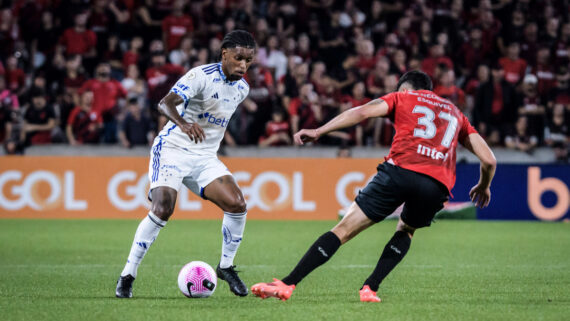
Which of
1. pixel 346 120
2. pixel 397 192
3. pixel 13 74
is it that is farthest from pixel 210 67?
pixel 13 74

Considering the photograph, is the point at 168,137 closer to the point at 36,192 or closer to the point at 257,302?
the point at 257,302

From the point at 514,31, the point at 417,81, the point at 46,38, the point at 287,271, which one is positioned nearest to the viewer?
the point at 417,81

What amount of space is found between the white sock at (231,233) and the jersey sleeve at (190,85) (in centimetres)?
110

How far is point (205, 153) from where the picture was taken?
7527mm

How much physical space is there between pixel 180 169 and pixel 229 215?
1.96ft

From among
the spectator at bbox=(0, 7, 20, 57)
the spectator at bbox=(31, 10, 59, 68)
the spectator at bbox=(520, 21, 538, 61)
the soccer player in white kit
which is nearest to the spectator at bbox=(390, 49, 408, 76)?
the spectator at bbox=(520, 21, 538, 61)

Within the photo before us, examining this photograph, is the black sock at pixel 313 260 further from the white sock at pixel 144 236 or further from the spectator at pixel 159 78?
the spectator at pixel 159 78

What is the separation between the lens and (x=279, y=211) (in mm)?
16234

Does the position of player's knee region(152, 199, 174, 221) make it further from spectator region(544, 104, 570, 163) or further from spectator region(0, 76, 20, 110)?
spectator region(544, 104, 570, 163)

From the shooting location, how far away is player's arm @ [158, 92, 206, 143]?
6809 mm

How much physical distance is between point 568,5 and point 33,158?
12.8m

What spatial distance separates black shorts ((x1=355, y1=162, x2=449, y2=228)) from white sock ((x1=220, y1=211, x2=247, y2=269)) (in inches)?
53.4

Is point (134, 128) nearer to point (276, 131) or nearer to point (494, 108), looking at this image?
point (276, 131)

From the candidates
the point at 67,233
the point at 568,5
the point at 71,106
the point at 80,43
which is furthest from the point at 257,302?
the point at 568,5
